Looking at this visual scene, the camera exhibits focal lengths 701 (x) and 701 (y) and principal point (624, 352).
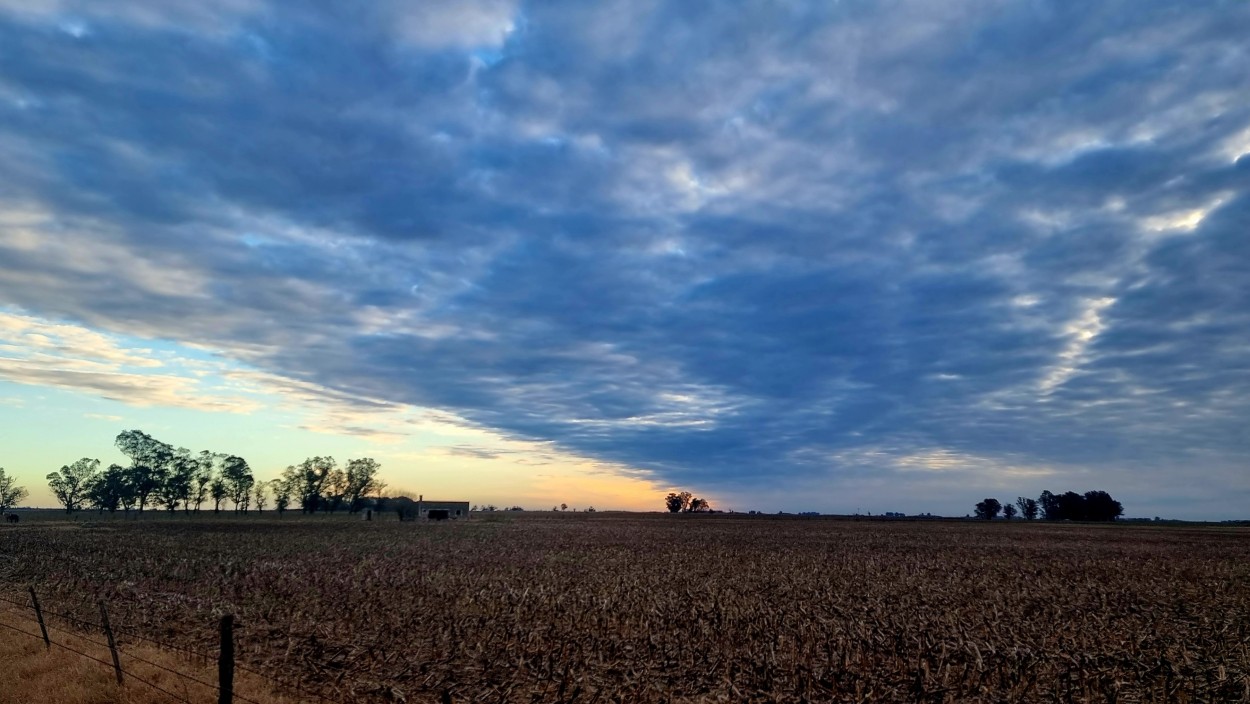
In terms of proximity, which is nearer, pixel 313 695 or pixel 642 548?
pixel 313 695

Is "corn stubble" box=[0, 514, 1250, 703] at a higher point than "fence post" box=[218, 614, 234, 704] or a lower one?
lower

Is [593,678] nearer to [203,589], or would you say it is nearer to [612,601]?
[612,601]

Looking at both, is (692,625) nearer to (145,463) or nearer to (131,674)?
(131,674)

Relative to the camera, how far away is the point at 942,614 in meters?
22.2

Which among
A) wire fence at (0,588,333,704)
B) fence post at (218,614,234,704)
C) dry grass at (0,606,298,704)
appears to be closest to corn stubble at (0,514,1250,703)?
wire fence at (0,588,333,704)

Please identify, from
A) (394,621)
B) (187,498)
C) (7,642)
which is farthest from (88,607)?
(187,498)

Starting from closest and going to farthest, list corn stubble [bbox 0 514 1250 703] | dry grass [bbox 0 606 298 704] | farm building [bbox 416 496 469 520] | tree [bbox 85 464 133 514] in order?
dry grass [bbox 0 606 298 704] < corn stubble [bbox 0 514 1250 703] < farm building [bbox 416 496 469 520] < tree [bbox 85 464 133 514]

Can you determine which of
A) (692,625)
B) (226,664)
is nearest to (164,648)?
(226,664)

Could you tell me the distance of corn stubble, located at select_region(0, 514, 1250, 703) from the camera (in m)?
14.0

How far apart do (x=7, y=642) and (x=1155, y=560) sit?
192ft

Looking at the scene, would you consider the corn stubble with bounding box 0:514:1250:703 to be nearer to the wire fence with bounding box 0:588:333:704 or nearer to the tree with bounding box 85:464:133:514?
the wire fence with bounding box 0:588:333:704

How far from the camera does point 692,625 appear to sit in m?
Result: 19.4

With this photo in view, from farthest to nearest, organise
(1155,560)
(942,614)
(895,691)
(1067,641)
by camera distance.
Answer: (1155,560), (942,614), (1067,641), (895,691)

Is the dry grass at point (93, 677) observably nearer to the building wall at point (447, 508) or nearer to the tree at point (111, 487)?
the building wall at point (447, 508)
